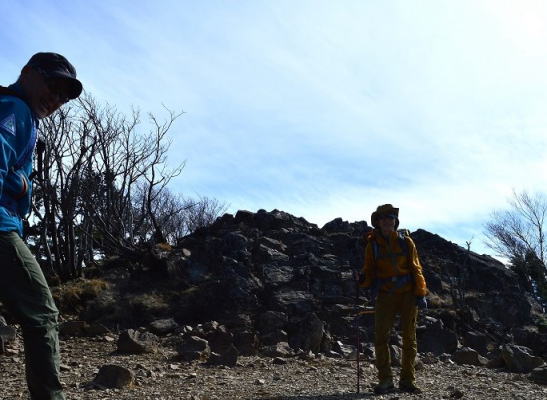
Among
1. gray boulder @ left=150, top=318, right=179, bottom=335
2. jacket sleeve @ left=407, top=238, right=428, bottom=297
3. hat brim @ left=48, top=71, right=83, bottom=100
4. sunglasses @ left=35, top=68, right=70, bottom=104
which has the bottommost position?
gray boulder @ left=150, top=318, right=179, bottom=335

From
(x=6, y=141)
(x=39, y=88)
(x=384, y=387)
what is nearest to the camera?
(x=6, y=141)

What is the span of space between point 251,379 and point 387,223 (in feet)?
7.95

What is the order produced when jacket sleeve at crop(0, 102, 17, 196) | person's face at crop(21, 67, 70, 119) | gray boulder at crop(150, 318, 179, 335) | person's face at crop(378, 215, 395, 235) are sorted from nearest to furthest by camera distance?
jacket sleeve at crop(0, 102, 17, 196) < person's face at crop(21, 67, 70, 119) < person's face at crop(378, 215, 395, 235) < gray boulder at crop(150, 318, 179, 335)

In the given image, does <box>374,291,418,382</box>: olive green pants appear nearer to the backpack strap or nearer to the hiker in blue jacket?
the hiker in blue jacket

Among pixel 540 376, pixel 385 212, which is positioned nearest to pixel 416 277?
pixel 385 212

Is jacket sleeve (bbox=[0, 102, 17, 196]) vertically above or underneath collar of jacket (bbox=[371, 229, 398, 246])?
underneath

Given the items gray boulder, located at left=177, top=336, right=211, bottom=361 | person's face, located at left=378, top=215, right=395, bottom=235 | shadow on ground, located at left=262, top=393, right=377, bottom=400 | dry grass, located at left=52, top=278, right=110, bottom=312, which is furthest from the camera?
dry grass, located at left=52, top=278, right=110, bottom=312

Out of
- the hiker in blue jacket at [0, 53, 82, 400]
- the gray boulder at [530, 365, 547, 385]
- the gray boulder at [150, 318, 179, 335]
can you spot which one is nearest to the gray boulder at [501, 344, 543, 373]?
the gray boulder at [530, 365, 547, 385]

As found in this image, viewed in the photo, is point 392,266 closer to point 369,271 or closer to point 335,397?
point 369,271

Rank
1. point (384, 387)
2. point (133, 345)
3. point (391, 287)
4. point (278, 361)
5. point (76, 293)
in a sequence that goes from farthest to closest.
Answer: point (76, 293) → point (133, 345) → point (278, 361) → point (391, 287) → point (384, 387)

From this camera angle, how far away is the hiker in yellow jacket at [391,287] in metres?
5.81

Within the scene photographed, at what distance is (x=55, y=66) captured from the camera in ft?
9.42

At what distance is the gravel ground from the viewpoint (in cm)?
558

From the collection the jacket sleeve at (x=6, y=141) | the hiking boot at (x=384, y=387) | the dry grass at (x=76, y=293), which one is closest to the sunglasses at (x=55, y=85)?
the jacket sleeve at (x=6, y=141)
